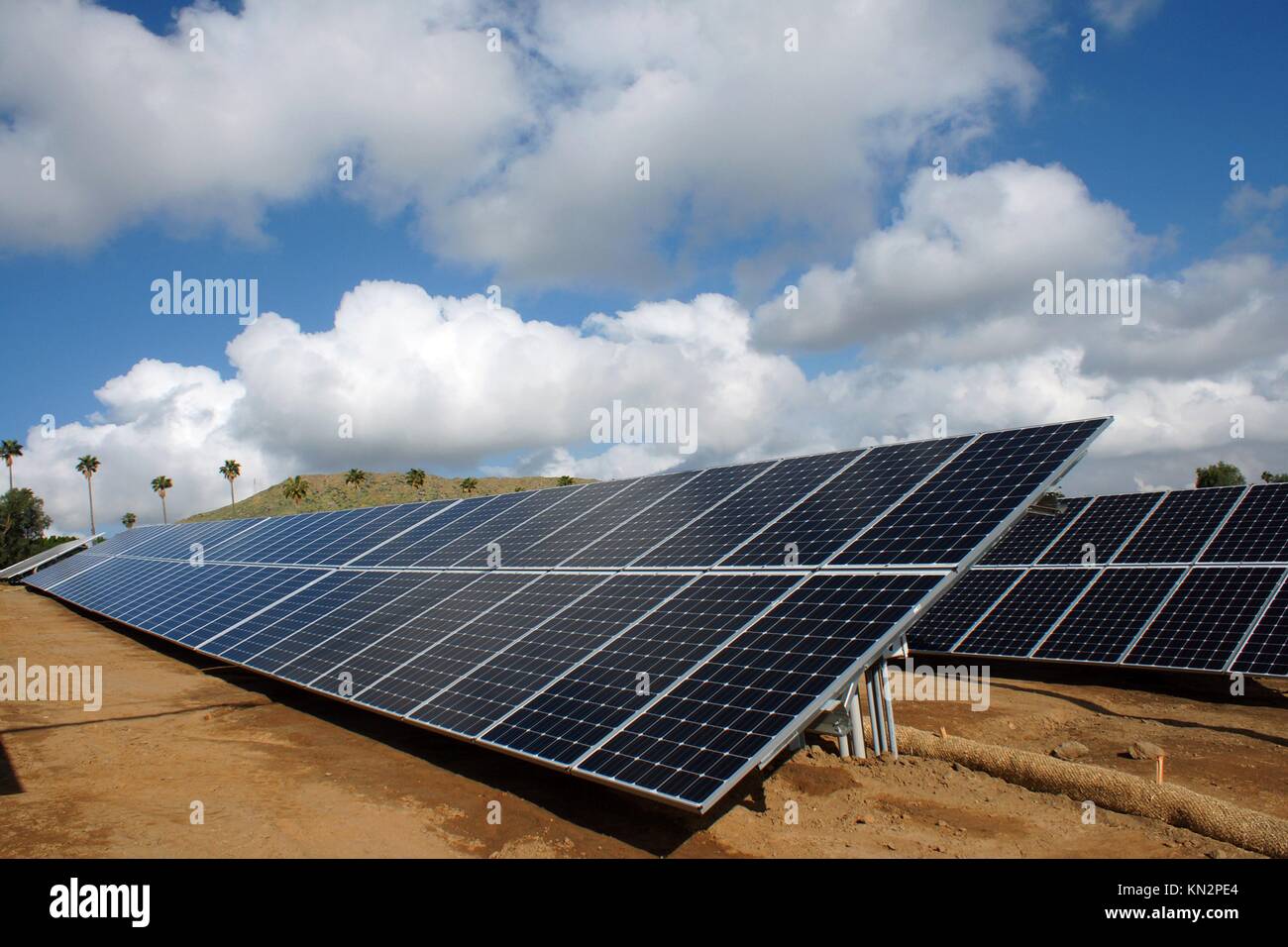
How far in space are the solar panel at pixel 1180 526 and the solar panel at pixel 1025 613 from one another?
2.05m

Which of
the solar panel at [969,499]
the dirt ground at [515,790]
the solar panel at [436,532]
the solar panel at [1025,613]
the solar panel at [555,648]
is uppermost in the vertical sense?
the solar panel at [969,499]

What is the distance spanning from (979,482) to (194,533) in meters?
55.9

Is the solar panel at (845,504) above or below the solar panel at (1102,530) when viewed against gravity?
above

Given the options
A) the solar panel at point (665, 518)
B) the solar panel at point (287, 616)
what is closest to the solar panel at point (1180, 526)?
the solar panel at point (665, 518)

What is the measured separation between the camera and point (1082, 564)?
2767cm

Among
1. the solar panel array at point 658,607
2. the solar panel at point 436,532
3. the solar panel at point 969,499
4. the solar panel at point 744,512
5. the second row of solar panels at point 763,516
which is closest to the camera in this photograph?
the solar panel array at point 658,607

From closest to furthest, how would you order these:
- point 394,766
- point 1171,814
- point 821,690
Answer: point 821,690, point 1171,814, point 394,766

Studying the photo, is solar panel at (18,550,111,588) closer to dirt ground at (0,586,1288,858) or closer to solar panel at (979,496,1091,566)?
dirt ground at (0,586,1288,858)

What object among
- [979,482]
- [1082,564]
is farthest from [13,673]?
[1082,564]

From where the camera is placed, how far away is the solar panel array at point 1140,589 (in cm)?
2212

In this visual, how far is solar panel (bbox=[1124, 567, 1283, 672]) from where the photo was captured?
21672 mm

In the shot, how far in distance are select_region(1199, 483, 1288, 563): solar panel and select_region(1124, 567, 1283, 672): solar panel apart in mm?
848

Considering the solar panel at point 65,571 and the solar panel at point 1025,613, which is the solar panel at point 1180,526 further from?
the solar panel at point 65,571
